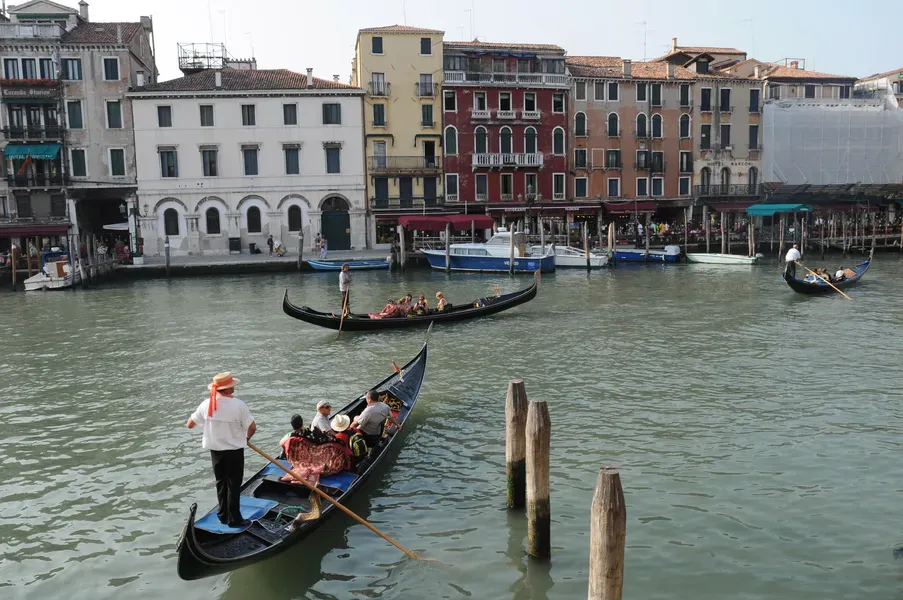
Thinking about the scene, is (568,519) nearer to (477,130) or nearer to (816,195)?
(477,130)

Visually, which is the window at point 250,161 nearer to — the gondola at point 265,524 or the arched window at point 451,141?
the arched window at point 451,141

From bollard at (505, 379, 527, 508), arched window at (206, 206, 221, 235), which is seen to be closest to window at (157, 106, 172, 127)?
arched window at (206, 206, 221, 235)

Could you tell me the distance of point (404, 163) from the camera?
3625 cm

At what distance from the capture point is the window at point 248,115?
34469mm

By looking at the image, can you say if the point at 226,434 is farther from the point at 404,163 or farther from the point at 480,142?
the point at 480,142

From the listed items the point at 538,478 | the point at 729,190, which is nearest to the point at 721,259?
the point at 729,190

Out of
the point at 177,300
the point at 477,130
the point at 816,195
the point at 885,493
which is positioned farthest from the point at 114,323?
the point at 816,195

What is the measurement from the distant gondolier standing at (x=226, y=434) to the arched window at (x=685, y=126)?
3683cm

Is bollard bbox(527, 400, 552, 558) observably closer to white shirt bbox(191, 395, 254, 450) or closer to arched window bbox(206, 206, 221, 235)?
white shirt bbox(191, 395, 254, 450)

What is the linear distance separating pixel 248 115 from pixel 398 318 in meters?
20.6

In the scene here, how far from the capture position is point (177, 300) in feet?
78.5

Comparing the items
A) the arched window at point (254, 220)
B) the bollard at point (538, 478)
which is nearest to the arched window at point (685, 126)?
the arched window at point (254, 220)

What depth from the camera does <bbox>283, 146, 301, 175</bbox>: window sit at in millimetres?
35062

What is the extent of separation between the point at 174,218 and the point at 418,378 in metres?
26.7
